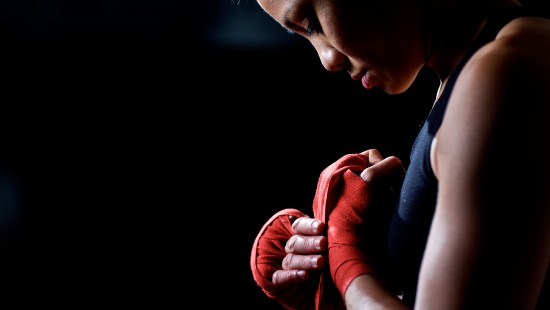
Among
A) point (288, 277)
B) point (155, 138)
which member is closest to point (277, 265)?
point (288, 277)

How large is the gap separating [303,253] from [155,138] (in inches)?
35.8

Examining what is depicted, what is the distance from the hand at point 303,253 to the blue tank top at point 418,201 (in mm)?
121

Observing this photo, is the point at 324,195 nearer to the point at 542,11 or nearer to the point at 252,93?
the point at 542,11

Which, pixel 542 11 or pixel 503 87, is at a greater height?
pixel 542 11

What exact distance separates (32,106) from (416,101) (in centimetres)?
120

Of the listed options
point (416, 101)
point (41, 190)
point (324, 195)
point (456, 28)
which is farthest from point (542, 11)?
point (41, 190)

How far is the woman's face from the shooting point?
0.60 meters

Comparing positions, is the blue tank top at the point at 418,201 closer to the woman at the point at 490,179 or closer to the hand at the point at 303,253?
the woman at the point at 490,179

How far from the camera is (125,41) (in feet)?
4.68

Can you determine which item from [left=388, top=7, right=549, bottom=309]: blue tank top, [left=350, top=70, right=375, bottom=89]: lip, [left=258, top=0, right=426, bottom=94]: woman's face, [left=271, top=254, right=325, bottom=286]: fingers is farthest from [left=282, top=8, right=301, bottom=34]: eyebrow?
[left=271, top=254, right=325, bottom=286]: fingers

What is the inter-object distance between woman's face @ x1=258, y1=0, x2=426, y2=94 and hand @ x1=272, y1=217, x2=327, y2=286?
0.25m

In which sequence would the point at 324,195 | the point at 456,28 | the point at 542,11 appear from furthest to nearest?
the point at 324,195 < the point at 456,28 < the point at 542,11

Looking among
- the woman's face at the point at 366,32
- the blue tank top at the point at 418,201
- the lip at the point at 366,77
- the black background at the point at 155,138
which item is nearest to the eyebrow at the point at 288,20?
the woman's face at the point at 366,32

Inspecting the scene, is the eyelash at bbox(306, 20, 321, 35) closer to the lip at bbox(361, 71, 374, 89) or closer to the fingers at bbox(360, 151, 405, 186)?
the lip at bbox(361, 71, 374, 89)
